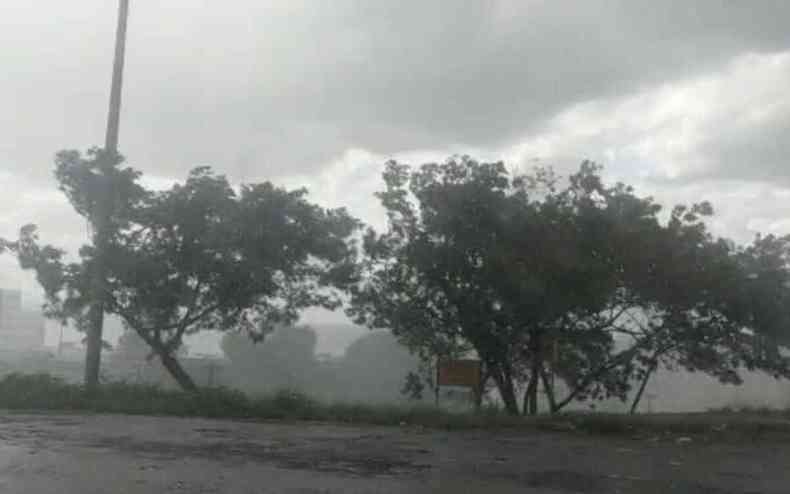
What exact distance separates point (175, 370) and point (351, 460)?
30.2 ft

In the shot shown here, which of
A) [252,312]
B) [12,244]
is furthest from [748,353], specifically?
[12,244]

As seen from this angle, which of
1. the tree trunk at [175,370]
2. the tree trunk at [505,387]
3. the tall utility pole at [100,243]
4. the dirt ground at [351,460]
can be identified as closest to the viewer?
the dirt ground at [351,460]

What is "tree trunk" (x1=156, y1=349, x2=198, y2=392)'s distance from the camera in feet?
57.8

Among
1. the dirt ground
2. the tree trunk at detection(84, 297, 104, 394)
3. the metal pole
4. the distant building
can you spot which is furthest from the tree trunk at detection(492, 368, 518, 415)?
the distant building

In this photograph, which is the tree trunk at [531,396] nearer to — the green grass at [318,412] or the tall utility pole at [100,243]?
the green grass at [318,412]

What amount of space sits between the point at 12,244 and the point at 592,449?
12509mm

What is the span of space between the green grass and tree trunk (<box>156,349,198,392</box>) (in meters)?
1.41

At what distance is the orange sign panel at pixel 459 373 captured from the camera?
1675 cm

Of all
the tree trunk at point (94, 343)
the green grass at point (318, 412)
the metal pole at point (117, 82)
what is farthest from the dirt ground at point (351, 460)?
the metal pole at point (117, 82)

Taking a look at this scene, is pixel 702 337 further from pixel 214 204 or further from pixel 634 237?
pixel 214 204

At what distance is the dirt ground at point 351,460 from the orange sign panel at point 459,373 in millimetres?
3241

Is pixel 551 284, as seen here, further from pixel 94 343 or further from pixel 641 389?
pixel 94 343

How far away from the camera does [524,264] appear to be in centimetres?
1589

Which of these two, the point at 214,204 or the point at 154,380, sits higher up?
the point at 214,204
